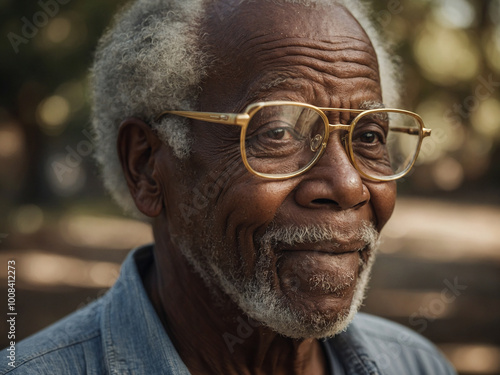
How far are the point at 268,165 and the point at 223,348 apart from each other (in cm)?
Result: 77

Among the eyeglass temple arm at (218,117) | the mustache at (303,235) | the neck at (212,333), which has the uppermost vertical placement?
the eyeglass temple arm at (218,117)

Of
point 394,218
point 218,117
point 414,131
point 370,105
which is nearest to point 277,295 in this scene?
point 218,117

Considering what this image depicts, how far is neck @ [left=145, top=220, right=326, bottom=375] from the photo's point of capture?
6.95 ft

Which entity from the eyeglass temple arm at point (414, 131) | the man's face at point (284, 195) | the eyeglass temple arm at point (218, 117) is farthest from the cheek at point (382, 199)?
the eyeglass temple arm at point (218, 117)

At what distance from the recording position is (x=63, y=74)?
9922mm

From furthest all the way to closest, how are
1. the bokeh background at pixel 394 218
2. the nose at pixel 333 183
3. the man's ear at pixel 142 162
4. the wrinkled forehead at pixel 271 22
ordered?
1. the bokeh background at pixel 394 218
2. the man's ear at pixel 142 162
3. the wrinkled forehead at pixel 271 22
4. the nose at pixel 333 183

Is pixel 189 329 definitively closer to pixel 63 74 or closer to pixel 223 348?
pixel 223 348

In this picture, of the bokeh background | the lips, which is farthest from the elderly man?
the bokeh background

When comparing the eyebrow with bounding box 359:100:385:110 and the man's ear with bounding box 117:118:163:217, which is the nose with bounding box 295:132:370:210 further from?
the man's ear with bounding box 117:118:163:217

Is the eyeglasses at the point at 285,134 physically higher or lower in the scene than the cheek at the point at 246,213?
higher

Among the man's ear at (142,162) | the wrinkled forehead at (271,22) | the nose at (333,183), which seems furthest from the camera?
the man's ear at (142,162)

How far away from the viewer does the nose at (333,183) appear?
191 cm

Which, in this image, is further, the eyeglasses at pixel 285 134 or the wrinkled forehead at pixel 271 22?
the wrinkled forehead at pixel 271 22

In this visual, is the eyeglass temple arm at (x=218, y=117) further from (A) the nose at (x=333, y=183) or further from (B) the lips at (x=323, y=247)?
(B) the lips at (x=323, y=247)
